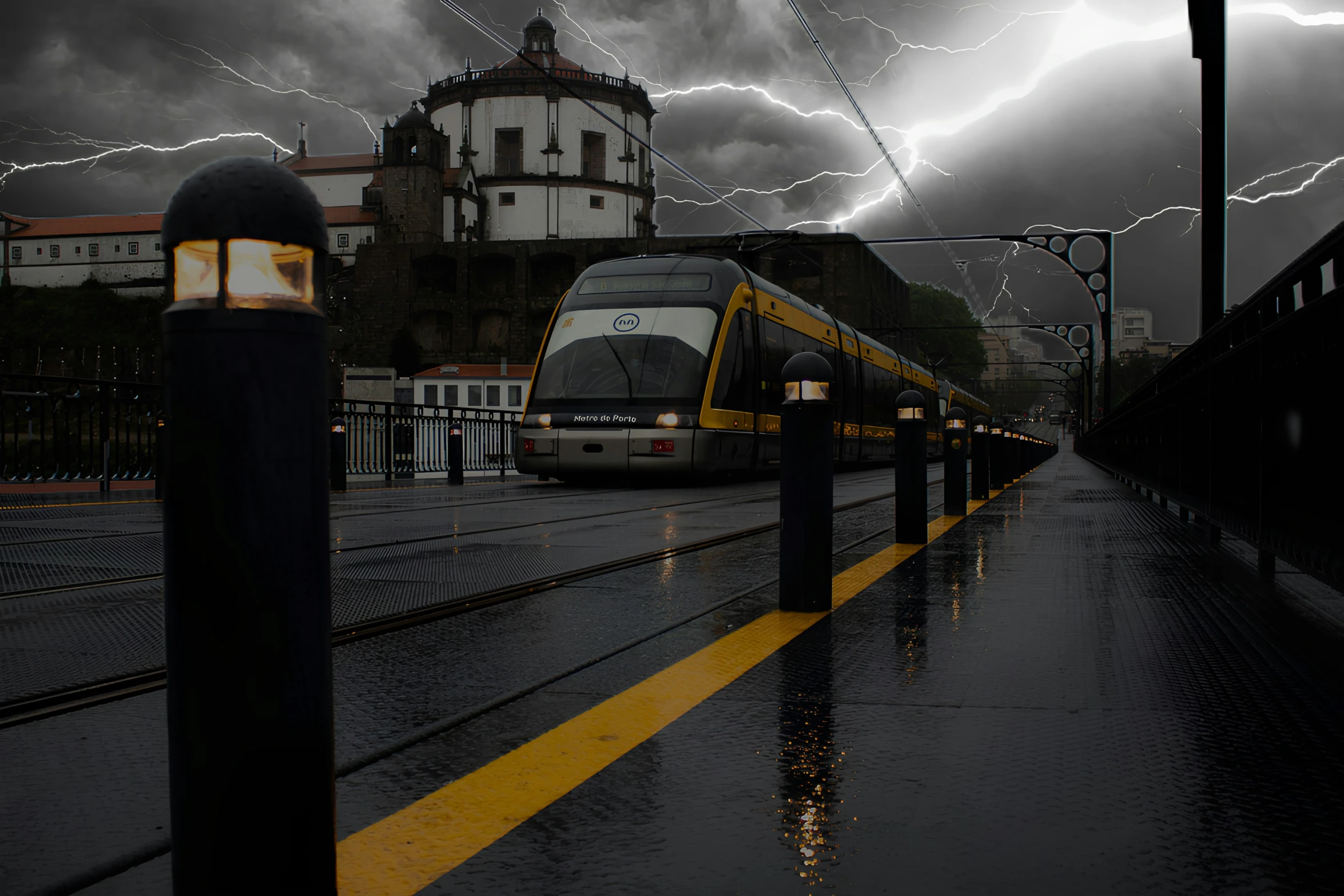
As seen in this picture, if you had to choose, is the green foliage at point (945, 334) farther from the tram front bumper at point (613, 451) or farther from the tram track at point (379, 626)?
the tram track at point (379, 626)

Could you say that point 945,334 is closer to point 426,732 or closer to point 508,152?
point 508,152

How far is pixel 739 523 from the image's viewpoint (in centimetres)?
916

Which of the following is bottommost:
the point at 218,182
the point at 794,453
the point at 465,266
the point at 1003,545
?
the point at 1003,545

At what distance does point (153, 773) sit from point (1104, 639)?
3057 mm

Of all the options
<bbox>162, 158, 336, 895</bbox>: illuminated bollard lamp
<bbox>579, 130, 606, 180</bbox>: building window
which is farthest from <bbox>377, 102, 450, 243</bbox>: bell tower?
<bbox>162, 158, 336, 895</bbox>: illuminated bollard lamp

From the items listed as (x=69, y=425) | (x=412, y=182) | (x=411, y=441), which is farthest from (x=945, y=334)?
(x=69, y=425)

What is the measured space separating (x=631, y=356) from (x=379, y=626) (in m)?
11.3

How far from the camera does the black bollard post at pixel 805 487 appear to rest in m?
4.58

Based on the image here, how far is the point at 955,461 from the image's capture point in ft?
33.4

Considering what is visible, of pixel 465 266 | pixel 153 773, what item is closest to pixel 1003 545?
pixel 153 773

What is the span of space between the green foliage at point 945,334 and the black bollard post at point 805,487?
4175 inches

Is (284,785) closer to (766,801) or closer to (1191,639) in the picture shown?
(766,801)

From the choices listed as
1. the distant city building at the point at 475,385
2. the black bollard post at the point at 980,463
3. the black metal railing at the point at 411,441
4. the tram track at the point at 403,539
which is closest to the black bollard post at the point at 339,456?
the black metal railing at the point at 411,441

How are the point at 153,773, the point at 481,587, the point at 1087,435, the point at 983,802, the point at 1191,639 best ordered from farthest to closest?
the point at 1087,435 < the point at 481,587 < the point at 1191,639 < the point at 153,773 < the point at 983,802
